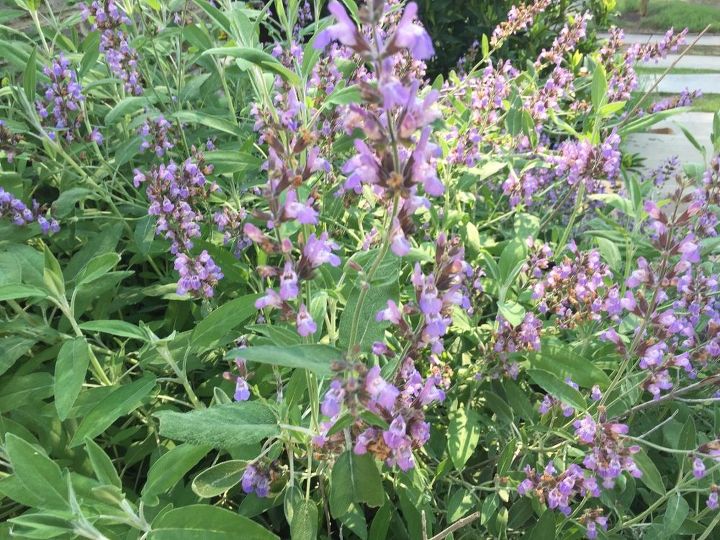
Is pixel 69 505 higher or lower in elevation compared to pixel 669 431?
higher

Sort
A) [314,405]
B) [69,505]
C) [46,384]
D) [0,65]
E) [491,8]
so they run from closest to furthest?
1. [69,505]
2. [314,405]
3. [46,384]
4. [0,65]
5. [491,8]

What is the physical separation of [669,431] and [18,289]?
1.89 meters

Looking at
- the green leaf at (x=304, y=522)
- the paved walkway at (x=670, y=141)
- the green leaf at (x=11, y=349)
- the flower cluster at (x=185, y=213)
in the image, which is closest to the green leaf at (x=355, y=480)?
the green leaf at (x=304, y=522)

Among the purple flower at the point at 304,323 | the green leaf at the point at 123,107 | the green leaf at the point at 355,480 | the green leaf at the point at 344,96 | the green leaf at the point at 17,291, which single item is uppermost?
the green leaf at the point at 344,96

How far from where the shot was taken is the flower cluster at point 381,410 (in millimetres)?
1029

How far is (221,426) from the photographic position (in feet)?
3.84

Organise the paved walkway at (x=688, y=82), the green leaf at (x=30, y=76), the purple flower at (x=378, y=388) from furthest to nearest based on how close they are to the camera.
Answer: the paved walkway at (x=688, y=82), the green leaf at (x=30, y=76), the purple flower at (x=378, y=388)

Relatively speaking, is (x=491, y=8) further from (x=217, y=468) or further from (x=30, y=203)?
(x=217, y=468)

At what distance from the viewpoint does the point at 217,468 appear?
1.33m

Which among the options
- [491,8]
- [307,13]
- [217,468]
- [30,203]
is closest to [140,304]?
[30,203]

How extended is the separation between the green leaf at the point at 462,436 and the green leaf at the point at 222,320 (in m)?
0.71

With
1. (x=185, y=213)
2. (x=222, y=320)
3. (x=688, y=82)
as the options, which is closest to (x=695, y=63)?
(x=688, y=82)

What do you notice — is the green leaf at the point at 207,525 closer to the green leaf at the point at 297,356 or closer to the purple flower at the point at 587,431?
the green leaf at the point at 297,356

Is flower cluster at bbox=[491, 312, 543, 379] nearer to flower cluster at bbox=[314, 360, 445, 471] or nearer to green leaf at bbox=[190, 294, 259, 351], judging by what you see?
flower cluster at bbox=[314, 360, 445, 471]
